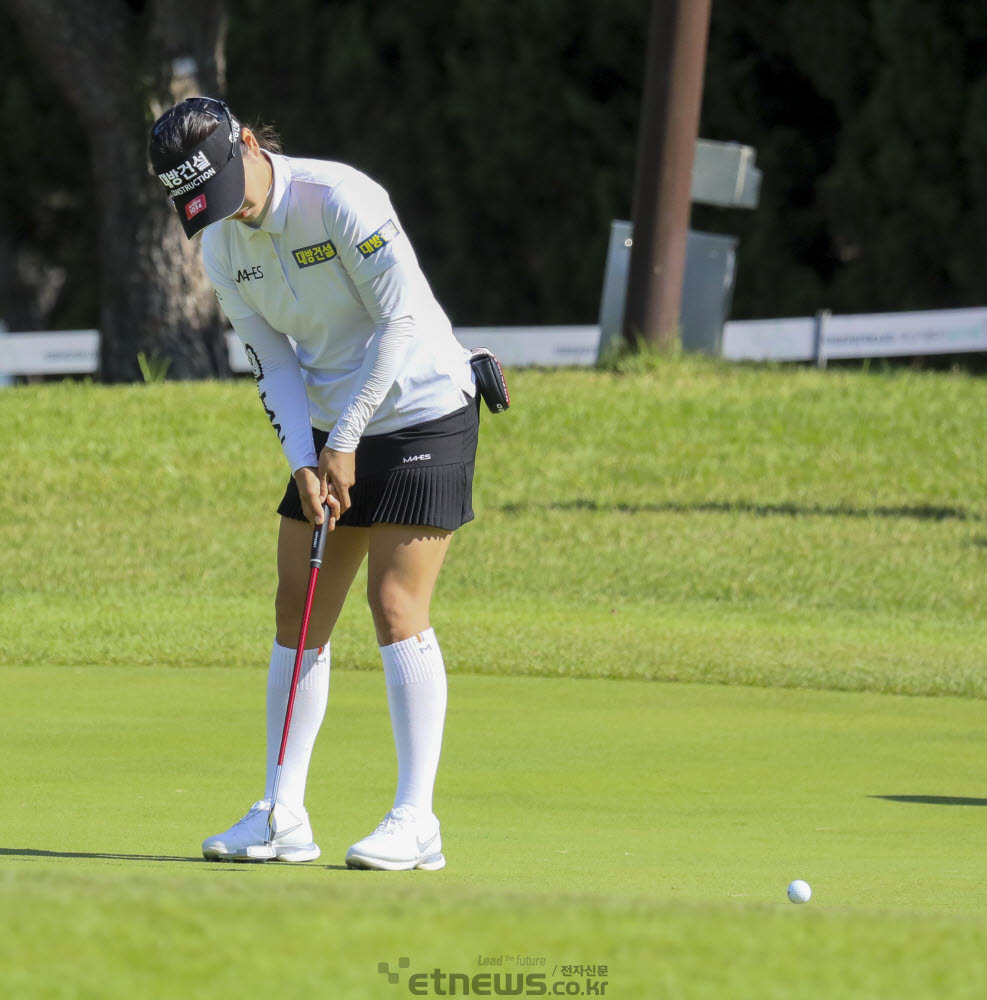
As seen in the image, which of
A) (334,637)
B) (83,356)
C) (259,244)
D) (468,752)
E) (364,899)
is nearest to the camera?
(364,899)

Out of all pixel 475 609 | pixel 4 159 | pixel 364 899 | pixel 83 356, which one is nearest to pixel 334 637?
pixel 475 609

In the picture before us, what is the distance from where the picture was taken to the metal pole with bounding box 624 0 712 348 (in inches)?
548

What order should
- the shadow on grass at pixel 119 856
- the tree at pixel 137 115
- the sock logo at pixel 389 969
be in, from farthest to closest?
the tree at pixel 137 115, the shadow on grass at pixel 119 856, the sock logo at pixel 389 969

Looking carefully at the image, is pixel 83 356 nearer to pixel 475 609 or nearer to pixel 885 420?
pixel 885 420

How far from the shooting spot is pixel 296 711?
4.70 meters

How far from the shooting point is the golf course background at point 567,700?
8.87 ft

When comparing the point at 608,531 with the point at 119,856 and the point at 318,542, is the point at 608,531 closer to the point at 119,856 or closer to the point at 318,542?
the point at 318,542

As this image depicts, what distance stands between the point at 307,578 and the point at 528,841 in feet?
2.77

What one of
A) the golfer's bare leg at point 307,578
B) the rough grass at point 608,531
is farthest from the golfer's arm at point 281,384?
the rough grass at point 608,531

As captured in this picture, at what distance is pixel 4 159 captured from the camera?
80.0ft

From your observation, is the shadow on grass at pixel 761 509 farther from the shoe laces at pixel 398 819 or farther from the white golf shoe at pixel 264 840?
the shoe laces at pixel 398 819

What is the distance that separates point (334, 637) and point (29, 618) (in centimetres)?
157

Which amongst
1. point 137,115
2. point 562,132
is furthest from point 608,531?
point 562,132

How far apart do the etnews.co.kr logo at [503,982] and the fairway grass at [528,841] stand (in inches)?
0.9
